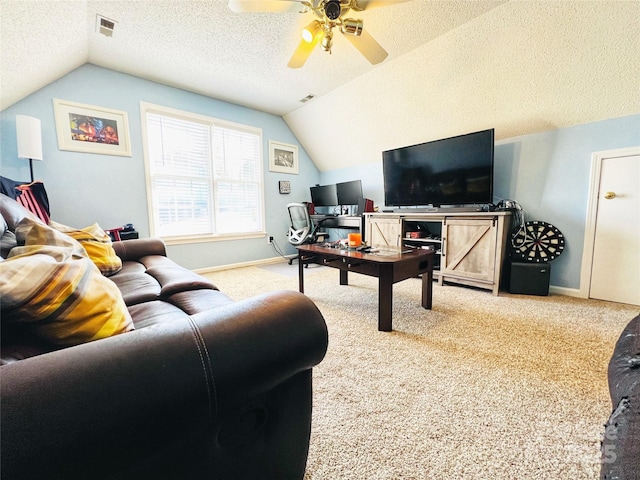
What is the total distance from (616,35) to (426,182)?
1822 millimetres

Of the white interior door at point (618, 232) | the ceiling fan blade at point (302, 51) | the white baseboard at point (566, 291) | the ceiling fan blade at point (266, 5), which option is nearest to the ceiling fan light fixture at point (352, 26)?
the ceiling fan blade at point (302, 51)

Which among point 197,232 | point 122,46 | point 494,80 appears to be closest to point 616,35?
point 494,80

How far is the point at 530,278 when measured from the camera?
8.70 feet

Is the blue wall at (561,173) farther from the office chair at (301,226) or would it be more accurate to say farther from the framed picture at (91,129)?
the framed picture at (91,129)

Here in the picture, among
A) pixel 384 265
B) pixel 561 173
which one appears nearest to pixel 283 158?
pixel 384 265

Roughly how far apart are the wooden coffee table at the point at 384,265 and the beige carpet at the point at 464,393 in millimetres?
188

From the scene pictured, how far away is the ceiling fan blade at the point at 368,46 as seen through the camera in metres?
1.98

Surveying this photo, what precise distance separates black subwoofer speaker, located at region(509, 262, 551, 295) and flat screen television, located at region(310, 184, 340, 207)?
2805 millimetres

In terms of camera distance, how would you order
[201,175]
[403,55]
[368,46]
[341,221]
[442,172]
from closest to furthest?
[368,46] < [403,55] < [442,172] < [201,175] < [341,221]

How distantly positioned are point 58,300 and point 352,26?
89.4 inches

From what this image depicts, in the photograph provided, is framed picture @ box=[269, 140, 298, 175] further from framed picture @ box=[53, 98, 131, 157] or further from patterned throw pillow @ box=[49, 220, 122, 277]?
patterned throw pillow @ box=[49, 220, 122, 277]

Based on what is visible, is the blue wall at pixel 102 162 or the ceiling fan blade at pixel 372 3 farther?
the blue wall at pixel 102 162

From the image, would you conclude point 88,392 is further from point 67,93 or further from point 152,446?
point 67,93

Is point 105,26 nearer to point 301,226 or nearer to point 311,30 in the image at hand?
point 311,30
